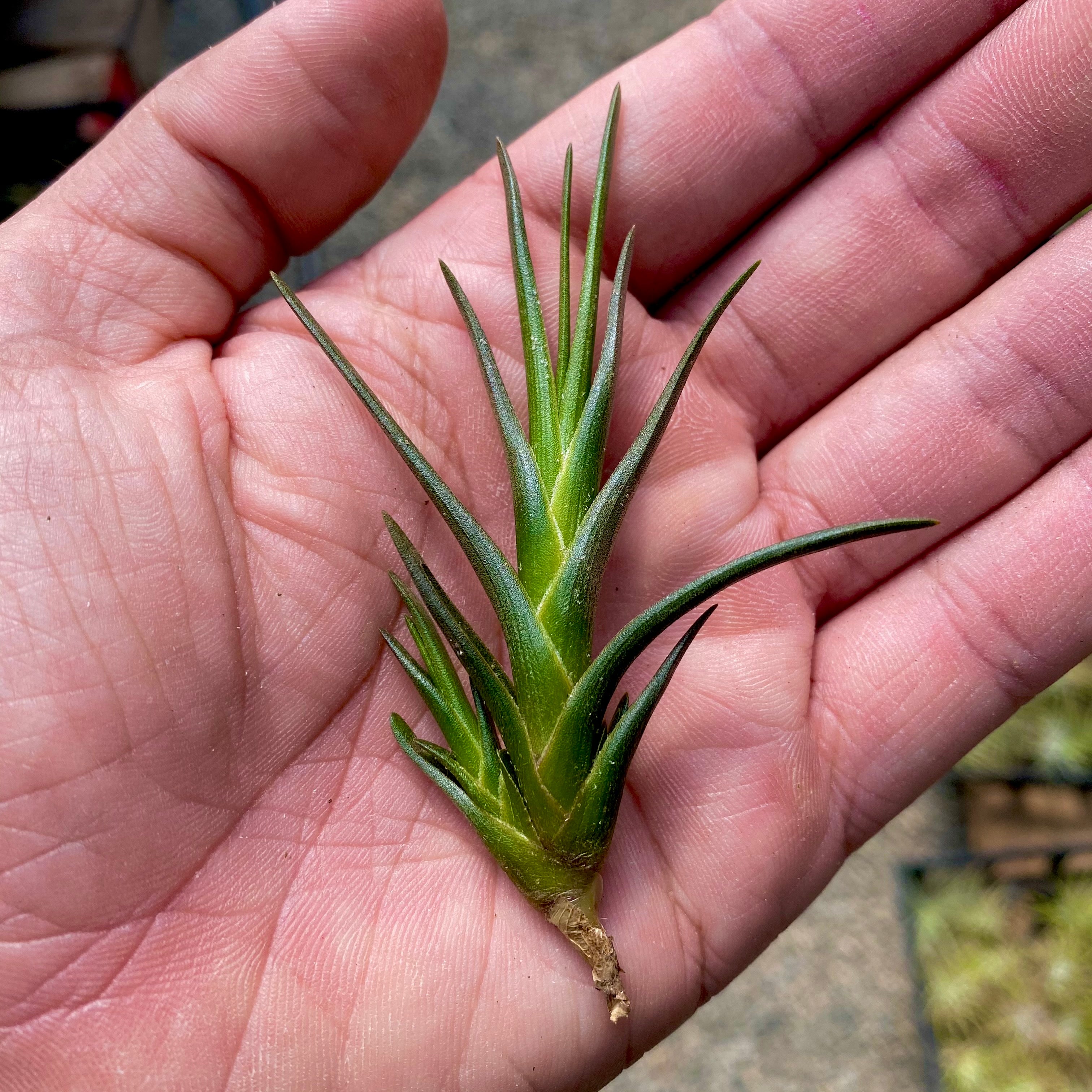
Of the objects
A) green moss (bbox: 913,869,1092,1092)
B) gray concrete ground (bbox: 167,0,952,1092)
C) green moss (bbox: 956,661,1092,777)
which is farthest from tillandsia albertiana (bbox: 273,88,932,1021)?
green moss (bbox: 956,661,1092,777)

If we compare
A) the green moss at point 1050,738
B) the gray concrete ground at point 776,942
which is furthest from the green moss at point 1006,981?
the green moss at point 1050,738

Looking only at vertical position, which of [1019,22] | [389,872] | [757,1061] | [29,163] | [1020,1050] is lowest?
[1020,1050]

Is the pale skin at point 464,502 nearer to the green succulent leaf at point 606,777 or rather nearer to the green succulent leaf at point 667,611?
the green succulent leaf at point 606,777

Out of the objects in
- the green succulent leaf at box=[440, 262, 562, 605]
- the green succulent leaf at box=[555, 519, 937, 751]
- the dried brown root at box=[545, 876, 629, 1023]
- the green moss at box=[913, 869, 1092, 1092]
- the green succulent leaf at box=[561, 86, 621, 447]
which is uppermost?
the green succulent leaf at box=[561, 86, 621, 447]

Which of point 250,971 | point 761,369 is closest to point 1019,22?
point 761,369

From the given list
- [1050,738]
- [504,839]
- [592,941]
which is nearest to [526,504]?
[504,839]

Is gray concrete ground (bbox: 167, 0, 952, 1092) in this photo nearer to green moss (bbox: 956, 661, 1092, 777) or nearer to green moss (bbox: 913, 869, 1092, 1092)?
green moss (bbox: 913, 869, 1092, 1092)

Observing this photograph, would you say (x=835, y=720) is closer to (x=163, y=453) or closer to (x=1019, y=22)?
(x=163, y=453)
